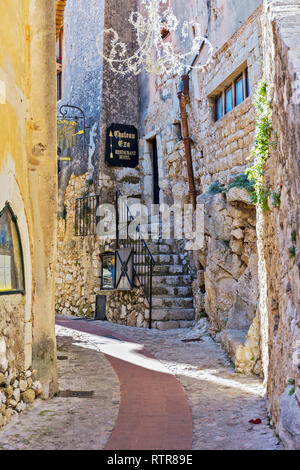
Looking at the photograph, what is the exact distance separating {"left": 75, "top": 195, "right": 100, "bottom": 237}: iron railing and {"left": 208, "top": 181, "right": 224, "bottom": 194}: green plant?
4.49 metres

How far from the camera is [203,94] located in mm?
9578

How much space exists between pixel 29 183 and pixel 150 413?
101 inches

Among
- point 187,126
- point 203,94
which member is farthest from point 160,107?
point 203,94

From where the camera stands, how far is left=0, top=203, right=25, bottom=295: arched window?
4.21 m

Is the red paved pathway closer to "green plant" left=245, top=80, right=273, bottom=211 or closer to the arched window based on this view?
the arched window

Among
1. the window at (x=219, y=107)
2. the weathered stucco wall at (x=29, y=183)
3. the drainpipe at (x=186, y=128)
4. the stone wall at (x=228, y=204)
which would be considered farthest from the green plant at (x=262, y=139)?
the drainpipe at (x=186, y=128)

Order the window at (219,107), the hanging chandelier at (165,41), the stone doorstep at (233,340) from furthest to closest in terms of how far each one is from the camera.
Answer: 1. the hanging chandelier at (165,41)
2. the window at (219,107)
3. the stone doorstep at (233,340)

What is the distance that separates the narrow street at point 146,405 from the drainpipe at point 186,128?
3.87 metres

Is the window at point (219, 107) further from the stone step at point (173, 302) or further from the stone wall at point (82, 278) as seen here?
the stone wall at point (82, 278)

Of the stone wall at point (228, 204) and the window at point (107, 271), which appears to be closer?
the stone wall at point (228, 204)

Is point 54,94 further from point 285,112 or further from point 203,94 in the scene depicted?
point 203,94

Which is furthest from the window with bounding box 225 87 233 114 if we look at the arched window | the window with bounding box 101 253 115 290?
the arched window

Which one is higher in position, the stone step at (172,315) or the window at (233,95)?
the window at (233,95)

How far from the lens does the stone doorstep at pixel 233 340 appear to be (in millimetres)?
5922
